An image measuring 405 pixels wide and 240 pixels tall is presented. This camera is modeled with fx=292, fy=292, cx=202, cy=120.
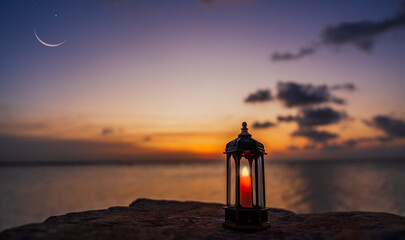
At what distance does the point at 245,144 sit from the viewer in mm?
6875

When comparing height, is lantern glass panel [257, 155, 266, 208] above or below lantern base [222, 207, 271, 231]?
above

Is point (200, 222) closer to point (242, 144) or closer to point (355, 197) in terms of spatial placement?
point (242, 144)

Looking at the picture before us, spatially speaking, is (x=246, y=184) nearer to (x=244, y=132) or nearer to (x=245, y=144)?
(x=245, y=144)

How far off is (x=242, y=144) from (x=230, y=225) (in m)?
1.83

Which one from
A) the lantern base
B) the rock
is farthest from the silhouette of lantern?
the rock

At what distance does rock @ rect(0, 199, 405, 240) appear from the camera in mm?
4965

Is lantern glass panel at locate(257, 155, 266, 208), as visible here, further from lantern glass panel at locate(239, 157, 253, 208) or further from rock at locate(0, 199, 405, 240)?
rock at locate(0, 199, 405, 240)

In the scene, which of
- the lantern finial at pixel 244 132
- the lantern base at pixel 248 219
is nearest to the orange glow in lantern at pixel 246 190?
the lantern base at pixel 248 219

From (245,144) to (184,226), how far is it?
2.30m

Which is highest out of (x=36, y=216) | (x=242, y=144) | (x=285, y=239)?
(x=242, y=144)

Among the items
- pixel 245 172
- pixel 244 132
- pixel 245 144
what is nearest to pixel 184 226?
pixel 245 172

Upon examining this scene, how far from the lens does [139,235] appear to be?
5.31m

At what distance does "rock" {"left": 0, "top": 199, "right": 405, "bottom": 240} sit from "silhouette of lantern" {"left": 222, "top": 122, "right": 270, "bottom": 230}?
0.31m

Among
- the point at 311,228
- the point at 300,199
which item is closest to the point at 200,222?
the point at 311,228
